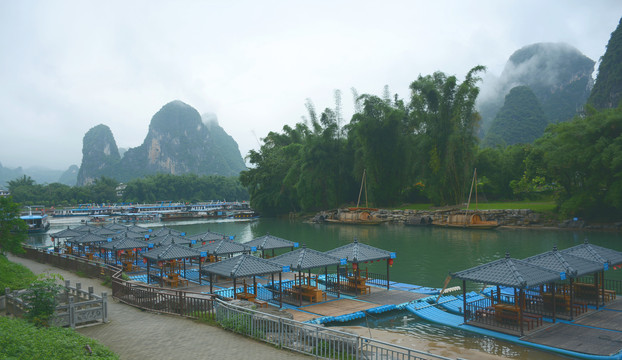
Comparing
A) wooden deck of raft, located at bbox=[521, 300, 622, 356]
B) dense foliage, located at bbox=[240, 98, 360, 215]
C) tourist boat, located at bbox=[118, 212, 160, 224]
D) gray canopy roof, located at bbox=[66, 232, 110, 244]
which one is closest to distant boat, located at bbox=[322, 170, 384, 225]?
dense foliage, located at bbox=[240, 98, 360, 215]

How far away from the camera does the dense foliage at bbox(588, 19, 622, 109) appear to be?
8719 centimetres

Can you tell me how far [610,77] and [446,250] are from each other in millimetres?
81913

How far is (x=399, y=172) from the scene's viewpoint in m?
63.8

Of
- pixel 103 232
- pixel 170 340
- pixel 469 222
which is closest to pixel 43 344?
pixel 170 340

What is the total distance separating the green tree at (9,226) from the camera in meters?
23.0

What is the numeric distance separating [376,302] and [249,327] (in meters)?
8.05

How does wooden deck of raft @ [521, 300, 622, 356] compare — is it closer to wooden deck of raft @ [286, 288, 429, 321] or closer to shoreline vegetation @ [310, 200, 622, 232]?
wooden deck of raft @ [286, 288, 429, 321]

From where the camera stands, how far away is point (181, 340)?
1072cm

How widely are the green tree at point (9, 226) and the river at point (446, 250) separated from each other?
52.8ft

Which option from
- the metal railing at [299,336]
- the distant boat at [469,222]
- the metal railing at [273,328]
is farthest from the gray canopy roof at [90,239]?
the distant boat at [469,222]

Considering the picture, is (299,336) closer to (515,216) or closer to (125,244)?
(125,244)

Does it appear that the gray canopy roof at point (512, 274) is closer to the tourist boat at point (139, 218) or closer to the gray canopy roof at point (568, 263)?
the gray canopy roof at point (568, 263)

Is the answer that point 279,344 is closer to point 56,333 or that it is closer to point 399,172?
point 56,333

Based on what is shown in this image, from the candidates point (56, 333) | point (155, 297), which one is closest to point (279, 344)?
point (56, 333)
